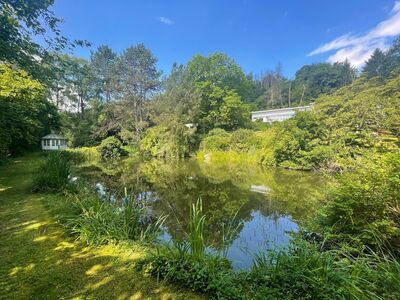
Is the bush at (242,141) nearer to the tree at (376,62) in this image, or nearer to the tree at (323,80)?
the tree at (323,80)

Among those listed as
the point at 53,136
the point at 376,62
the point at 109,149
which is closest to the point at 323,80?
the point at 376,62

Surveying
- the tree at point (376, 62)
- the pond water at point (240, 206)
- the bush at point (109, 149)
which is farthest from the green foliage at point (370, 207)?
the tree at point (376, 62)

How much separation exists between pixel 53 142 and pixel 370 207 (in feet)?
103

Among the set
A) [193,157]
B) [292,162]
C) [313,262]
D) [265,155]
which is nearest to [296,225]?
[313,262]

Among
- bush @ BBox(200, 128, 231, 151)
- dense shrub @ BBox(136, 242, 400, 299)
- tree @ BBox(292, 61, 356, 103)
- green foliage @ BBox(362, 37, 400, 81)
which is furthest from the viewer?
tree @ BBox(292, 61, 356, 103)

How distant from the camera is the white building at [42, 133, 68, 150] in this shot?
27.2m

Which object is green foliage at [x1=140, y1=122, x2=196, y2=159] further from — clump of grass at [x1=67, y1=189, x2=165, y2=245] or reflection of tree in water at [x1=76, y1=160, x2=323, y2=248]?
clump of grass at [x1=67, y1=189, x2=165, y2=245]

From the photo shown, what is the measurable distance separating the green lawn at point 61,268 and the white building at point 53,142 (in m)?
25.9

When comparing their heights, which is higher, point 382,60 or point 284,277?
point 382,60

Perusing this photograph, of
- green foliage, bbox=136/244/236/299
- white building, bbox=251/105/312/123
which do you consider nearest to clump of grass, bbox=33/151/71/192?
green foliage, bbox=136/244/236/299

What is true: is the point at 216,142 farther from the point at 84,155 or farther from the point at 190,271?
the point at 190,271

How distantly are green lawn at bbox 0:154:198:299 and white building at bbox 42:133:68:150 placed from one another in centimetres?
Result: 2591

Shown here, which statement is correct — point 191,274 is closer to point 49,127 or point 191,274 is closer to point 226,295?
point 226,295

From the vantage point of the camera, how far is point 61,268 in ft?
9.55
